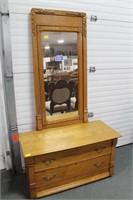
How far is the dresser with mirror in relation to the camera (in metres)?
1.81

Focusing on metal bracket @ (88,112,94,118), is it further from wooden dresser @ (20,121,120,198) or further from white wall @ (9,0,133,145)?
wooden dresser @ (20,121,120,198)

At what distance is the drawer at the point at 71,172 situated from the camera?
183cm

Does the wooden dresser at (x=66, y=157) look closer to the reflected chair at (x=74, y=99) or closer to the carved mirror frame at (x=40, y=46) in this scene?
the carved mirror frame at (x=40, y=46)

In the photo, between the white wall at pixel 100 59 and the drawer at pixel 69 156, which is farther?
the white wall at pixel 100 59

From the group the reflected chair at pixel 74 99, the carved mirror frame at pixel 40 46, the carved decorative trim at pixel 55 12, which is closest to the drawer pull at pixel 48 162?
the carved mirror frame at pixel 40 46

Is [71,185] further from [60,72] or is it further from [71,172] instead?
[60,72]

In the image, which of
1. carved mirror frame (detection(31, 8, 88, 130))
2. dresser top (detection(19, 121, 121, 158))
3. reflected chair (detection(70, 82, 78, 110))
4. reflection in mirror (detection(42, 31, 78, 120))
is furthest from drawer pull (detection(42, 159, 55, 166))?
reflected chair (detection(70, 82, 78, 110))

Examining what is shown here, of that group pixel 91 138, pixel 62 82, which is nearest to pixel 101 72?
pixel 62 82

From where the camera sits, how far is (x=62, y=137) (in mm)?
1974

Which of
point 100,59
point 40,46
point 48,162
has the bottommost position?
point 48,162

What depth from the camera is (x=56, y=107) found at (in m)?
2.22

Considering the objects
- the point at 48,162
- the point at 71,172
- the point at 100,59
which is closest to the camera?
the point at 48,162

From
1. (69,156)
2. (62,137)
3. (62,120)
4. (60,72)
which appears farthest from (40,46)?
(69,156)

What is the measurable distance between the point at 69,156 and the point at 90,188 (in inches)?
19.5
